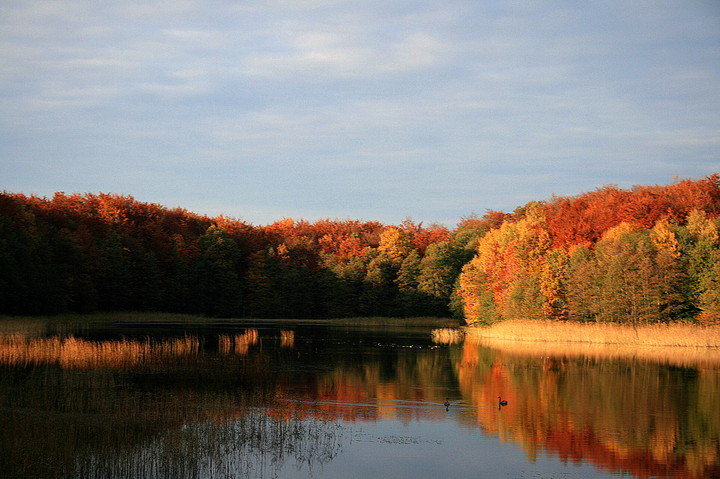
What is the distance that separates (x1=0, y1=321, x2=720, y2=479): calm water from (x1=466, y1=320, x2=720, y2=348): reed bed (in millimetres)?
9017

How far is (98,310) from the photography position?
7838cm

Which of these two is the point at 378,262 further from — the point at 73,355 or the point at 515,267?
the point at 73,355

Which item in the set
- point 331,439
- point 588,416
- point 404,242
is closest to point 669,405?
point 588,416

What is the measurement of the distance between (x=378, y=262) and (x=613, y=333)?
167 ft

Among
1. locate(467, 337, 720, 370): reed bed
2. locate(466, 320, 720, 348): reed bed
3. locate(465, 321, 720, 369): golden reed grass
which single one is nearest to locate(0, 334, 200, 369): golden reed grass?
locate(467, 337, 720, 370): reed bed

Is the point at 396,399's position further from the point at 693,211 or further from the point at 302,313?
the point at 302,313

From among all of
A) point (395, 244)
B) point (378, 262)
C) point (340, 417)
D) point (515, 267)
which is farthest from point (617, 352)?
point (395, 244)

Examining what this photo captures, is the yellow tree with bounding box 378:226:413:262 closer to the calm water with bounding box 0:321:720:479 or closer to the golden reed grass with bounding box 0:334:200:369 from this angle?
the calm water with bounding box 0:321:720:479

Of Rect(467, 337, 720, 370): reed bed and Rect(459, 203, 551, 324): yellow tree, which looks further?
Rect(459, 203, 551, 324): yellow tree

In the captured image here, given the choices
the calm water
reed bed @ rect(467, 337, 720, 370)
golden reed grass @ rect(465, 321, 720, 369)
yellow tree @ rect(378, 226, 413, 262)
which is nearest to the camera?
the calm water

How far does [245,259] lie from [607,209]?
5543 cm

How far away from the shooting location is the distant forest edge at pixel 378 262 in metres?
50.7

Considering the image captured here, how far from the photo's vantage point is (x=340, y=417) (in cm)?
2088

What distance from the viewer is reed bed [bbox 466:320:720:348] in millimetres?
43906
